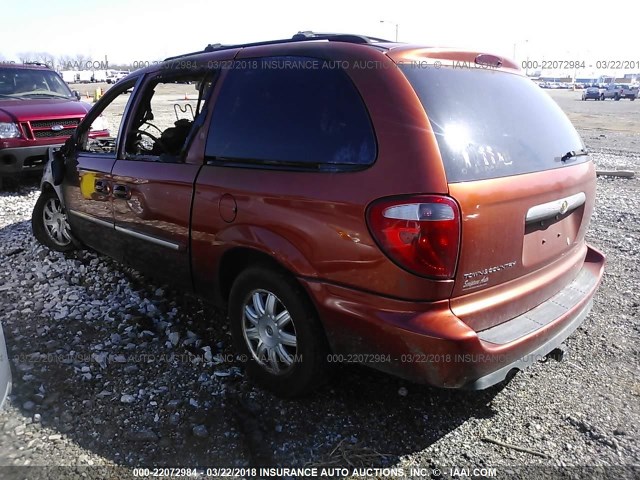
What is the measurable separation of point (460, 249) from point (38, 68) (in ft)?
31.9

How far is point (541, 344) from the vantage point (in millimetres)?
2584

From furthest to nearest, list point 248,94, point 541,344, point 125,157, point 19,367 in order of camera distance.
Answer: point 125,157
point 19,367
point 248,94
point 541,344

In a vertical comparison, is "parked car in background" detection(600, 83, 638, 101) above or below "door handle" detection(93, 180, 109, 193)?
above

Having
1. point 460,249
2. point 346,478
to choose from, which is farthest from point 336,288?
point 346,478

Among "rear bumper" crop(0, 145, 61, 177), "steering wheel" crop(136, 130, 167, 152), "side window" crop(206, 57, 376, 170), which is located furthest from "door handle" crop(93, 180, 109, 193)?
"rear bumper" crop(0, 145, 61, 177)

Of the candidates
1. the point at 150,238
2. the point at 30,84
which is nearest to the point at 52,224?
the point at 150,238

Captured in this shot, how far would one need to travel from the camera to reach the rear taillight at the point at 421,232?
87.1 inches

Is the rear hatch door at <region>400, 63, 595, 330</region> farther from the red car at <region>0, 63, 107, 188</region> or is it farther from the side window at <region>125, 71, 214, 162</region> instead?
the red car at <region>0, 63, 107, 188</region>

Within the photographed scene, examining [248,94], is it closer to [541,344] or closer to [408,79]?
[408,79]

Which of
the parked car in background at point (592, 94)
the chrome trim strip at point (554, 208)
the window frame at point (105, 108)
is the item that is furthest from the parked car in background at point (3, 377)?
the parked car in background at point (592, 94)

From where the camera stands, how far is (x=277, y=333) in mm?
2910

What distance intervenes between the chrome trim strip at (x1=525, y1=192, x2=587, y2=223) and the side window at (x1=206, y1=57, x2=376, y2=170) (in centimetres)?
87

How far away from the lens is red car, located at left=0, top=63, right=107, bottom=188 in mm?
7637

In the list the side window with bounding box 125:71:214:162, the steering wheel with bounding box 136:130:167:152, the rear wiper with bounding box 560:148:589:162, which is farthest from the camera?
the steering wheel with bounding box 136:130:167:152
